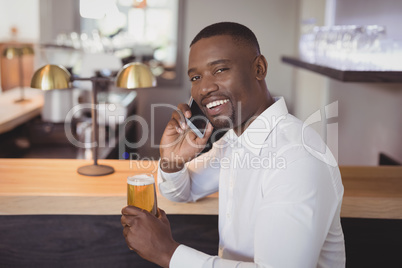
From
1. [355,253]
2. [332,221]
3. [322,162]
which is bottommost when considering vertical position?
[355,253]

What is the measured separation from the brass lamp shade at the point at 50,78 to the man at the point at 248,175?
0.58 meters

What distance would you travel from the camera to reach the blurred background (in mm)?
3297

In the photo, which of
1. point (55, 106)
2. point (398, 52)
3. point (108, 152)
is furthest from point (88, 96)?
point (398, 52)

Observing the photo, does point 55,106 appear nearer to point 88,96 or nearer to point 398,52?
point 88,96

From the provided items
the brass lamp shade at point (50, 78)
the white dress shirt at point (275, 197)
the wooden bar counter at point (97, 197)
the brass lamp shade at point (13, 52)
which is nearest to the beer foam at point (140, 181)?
the white dress shirt at point (275, 197)

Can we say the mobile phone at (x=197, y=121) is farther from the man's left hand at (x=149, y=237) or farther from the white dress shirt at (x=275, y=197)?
the man's left hand at (x=149, y=237)

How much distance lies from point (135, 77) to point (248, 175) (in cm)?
78

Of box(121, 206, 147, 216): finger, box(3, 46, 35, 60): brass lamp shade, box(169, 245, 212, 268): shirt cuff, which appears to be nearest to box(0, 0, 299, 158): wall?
box(3, 46, 35, 60): brass lamp shade

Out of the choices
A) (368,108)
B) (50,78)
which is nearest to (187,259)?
(50,78)

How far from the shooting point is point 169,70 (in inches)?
260

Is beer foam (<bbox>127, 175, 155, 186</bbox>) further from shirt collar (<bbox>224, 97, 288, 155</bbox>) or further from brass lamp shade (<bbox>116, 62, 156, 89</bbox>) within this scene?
brass lamp shade (<bbox>116, 62, 156, 89</bbox>)

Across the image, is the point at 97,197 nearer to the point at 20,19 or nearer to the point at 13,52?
the point at 13,52

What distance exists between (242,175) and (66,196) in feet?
2.32

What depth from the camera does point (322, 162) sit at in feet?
4.16
